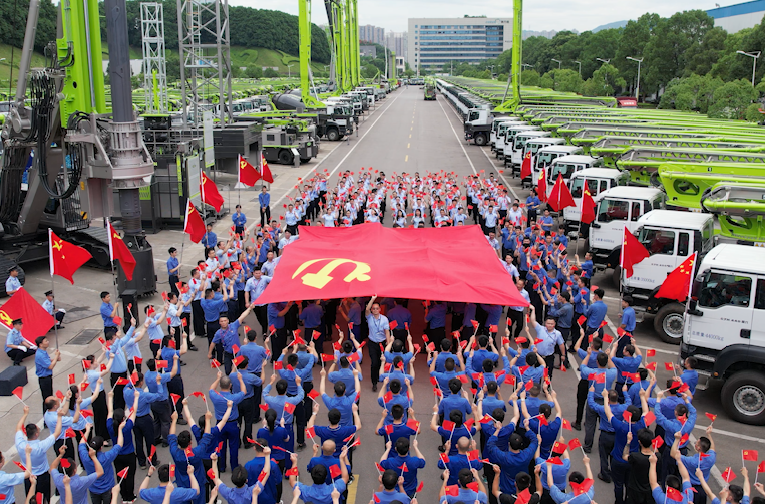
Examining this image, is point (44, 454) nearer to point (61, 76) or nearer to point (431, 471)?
point (431, 471)

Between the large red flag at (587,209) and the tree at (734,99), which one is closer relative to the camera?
the large red flag at (587,209)

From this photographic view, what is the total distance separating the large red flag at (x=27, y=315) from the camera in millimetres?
10977

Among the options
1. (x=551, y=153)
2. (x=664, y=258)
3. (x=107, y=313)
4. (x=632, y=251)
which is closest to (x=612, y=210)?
(x=664, y=258)

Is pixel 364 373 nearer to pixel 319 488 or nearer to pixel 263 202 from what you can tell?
pixel 319 488

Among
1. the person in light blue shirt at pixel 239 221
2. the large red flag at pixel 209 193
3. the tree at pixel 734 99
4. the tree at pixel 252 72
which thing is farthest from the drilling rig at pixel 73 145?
the tree at pixel 252 72

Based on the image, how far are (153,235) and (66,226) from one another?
383 cm

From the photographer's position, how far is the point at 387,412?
827 cm

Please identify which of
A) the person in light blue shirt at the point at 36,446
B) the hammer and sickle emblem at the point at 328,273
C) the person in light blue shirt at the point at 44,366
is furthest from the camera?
the hammer and sickle emblem at the point at 328,273

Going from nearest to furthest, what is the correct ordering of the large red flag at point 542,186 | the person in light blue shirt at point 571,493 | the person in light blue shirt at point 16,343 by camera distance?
the person in light blue shirt at point 571,493 → the person in light blue shirt at point 16,343 → the large red flag at point 542,186

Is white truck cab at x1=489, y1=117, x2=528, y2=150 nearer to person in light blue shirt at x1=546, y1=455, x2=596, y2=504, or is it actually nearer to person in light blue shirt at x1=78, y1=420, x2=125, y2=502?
person in light blue shirt at x1=546, y1=455, x2=596, y2=504

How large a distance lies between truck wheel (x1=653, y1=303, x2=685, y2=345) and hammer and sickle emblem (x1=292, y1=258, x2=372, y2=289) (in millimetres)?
6057

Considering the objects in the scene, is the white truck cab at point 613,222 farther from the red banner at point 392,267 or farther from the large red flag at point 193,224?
the large red flag at point 193,224

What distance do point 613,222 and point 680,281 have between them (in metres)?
5.68

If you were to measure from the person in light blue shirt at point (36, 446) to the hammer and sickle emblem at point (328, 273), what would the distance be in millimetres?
5318
